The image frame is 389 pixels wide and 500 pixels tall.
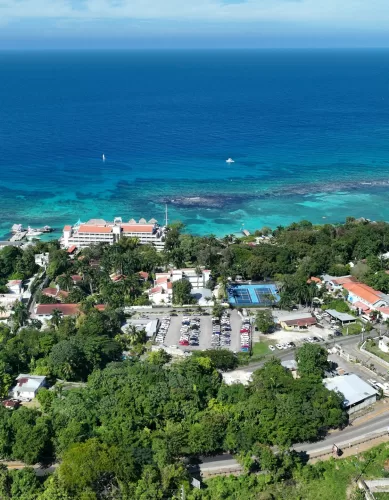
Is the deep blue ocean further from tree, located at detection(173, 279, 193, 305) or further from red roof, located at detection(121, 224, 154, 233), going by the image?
tree, located at detection(173, 279, 193, 305)

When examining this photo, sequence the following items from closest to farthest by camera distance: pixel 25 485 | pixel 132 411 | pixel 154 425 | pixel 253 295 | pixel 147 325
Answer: pixel 25 485 < pixel 132 411 < pixel 154 425 < pixel 147 325 < pixel 253 295

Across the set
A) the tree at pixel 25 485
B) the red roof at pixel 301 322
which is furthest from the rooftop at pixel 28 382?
the red roof at pixel 301 322

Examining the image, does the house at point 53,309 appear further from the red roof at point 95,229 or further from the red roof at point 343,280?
the red roof at point 343,280

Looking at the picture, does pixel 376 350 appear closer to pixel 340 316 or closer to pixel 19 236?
pixel 340 316

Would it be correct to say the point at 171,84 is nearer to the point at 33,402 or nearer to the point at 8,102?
the point at 8,102

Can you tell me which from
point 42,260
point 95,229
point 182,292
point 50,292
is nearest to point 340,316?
point 182,292

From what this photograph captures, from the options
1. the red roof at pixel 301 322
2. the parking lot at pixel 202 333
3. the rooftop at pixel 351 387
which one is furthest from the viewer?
the red roof at pixel 301 322
